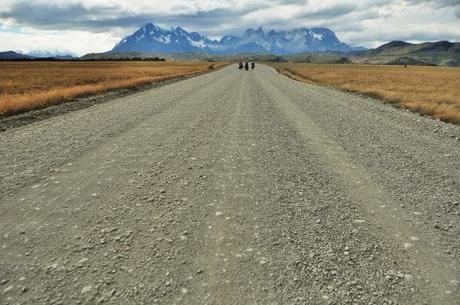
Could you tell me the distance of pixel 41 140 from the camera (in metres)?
9.65

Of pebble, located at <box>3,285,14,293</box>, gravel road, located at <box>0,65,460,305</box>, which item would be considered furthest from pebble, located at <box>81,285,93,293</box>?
pebble, located at <box>3,285,14,293</box>

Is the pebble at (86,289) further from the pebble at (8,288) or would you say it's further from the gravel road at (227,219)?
the pebble at (8,288)

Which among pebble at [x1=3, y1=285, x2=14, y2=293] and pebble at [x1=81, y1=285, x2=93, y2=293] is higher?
pebble at [x1=3, y1=285, x2=14, y2=293]

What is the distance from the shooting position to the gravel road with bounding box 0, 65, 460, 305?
367 centimetres

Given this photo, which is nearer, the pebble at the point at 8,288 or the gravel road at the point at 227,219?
the pebble at the point at 8,288

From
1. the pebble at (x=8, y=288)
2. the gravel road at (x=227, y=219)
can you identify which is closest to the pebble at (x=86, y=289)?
the gravel road at (x=227, y=219)

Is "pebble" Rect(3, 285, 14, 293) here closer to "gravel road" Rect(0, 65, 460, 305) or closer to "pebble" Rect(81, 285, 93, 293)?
"gravel road" Rect(0, 65, 460, 305)

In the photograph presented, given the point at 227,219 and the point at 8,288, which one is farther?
the point at 227,219

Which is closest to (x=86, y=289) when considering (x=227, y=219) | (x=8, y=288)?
(x=8, y=288)

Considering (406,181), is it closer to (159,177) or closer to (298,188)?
(298,188)

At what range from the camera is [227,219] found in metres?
5.18

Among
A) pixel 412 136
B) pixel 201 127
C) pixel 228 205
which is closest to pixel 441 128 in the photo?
pixel 412 136

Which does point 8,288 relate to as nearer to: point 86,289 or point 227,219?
point 86,289

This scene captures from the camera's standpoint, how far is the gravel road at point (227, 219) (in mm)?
3670
